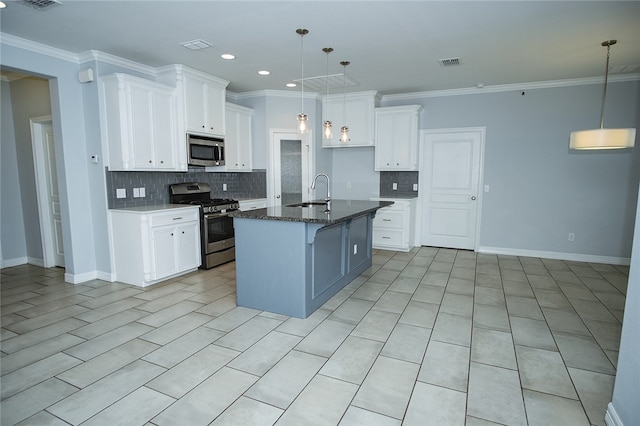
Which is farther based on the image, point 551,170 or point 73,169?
→ point 551,170

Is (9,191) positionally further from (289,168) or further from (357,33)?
(357,33)

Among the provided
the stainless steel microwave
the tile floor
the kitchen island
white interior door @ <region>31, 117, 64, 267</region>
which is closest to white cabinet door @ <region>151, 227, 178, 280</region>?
the tile floor

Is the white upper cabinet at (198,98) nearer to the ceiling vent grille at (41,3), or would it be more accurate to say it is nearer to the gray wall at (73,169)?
the gray wall at (73,169)

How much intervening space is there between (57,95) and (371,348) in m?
4.32

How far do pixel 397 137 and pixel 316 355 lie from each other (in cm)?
432

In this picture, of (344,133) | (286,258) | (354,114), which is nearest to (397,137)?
(354,114)

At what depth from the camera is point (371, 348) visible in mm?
2670

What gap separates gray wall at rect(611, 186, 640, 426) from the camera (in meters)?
1.63

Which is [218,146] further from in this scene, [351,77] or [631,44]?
[631,44]

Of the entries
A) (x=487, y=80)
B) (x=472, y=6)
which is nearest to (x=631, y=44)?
(x=487, y=80)

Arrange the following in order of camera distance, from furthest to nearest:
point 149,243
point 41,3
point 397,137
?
point 397,137 → point 149,243 → point 41,3

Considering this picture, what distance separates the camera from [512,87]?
5391 millimetres

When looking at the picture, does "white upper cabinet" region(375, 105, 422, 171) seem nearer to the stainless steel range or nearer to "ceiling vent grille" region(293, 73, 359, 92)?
"ceiling vent grille" region(293, 73, 359, 92)

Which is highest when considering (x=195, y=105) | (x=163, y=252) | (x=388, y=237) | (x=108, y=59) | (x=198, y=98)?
(x=108, y=59)
